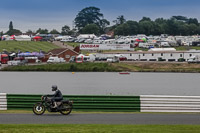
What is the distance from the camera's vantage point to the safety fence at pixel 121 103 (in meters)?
24.5

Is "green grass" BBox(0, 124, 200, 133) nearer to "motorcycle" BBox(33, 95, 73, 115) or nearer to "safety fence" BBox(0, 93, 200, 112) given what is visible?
"motorcycle" BBox(33, 95, 73, 115)

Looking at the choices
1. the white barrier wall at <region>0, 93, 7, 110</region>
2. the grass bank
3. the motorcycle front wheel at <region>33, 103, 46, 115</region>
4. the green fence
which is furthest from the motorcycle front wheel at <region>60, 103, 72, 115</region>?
the grass bank

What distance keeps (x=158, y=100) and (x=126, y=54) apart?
7462cm

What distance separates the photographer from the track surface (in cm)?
2056

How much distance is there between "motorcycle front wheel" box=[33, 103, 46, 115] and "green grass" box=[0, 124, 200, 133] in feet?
11.9

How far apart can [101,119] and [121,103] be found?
3.55 metres

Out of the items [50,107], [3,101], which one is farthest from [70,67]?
[50,107]

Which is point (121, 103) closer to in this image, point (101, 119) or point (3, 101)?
point (101, 119)

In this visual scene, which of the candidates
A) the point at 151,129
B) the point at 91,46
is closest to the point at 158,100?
the point at 151,129

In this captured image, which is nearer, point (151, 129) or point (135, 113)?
point (151, 129)

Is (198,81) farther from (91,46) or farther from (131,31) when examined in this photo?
(131,31)

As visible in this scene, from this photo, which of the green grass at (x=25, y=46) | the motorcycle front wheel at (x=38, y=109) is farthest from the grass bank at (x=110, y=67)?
the motorcycle front wheel at (x=38, y=109)

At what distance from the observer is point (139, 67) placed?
8656 centimetres

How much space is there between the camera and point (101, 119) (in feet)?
70.5
